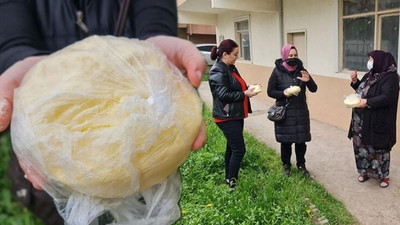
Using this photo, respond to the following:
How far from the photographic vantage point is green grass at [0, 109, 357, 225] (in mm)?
3463

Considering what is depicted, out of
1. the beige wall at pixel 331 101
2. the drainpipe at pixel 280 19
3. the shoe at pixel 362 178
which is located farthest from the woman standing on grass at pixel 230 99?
the drainpipe at pixel 280 19

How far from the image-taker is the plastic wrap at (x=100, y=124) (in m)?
0.92

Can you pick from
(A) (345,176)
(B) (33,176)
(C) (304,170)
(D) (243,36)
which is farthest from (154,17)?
(D) (243,36)

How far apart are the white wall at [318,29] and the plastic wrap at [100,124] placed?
619 cm

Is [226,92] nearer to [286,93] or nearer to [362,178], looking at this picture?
[286,93]

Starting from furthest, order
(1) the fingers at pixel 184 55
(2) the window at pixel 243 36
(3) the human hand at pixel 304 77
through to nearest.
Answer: (2) the window at pixel 243 36
(3) the human hand at pixel 304 77
(1) the fingers at pixel 184 55

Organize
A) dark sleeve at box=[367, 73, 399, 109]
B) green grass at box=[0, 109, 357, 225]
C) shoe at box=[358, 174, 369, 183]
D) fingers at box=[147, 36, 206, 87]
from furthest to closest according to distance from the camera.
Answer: shoe at box=[358, 174, 369, 183] < dark sleeve at box=[367, 73, 399, 109] < green grass at box=[0, 109, 357, 225] < fingers at box=[147, 36, 206, 87]

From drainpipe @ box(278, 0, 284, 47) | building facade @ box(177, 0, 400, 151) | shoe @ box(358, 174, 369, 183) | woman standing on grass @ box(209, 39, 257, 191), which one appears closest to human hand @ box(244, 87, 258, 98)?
woman standing on grass @ box(209, 39, 257, 191)

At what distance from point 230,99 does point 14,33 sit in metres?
3.21

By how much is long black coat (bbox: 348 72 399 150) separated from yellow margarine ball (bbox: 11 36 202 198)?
358cm

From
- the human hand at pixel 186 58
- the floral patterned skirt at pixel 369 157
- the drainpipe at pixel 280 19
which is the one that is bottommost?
the floral patterned skirt at pixel 369 157

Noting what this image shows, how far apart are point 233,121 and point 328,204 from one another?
132 centimetres

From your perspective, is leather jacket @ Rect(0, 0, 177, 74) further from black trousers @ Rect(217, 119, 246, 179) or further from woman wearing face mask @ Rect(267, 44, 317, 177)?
woman wearing face mask @ Rect(267, 44, 317, 177)

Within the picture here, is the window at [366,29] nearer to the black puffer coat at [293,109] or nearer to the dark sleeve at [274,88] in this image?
the black puffer coat at [293,109]
